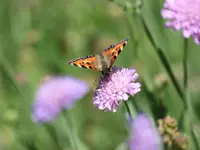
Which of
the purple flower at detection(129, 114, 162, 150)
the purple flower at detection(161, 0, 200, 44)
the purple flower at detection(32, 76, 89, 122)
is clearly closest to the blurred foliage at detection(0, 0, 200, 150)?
the purple flower at detection(32, 76, 89, 122)

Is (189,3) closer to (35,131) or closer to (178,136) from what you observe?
(178,136)

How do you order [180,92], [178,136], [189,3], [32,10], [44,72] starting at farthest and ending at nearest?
1. [32,10]
2. [44,72]
3. [180,92]
4. [189,3]
5. [178,136]

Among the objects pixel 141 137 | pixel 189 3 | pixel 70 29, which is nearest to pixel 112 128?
pixel 70 29

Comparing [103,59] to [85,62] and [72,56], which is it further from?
[72,56]

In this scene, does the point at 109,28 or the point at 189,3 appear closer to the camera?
the point at 189,3

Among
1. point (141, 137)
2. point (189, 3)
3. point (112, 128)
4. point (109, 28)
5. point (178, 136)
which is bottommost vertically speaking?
point (141, 137)

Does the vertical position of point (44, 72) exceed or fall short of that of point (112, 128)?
it exceeds it

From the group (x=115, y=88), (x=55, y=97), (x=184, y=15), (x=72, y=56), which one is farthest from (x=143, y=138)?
(x=72, y=56)
